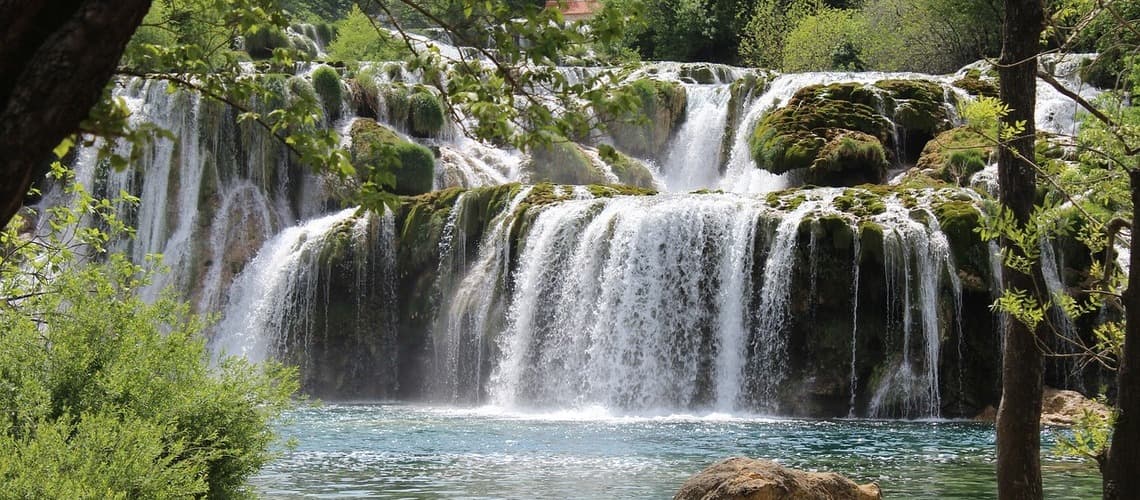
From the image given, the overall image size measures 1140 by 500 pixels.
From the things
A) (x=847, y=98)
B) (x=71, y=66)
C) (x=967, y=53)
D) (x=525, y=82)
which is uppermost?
(x=967, y=53)

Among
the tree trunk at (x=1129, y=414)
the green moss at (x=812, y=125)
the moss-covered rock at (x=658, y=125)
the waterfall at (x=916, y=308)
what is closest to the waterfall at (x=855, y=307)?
the waterfall at (x=916, y=308)

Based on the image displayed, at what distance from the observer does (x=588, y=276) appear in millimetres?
24750

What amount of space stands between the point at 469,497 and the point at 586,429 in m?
7.28

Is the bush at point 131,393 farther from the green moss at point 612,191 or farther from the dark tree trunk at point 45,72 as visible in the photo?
the green moss at point 612,191

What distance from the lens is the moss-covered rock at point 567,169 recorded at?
3186cm

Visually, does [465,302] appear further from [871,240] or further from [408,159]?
[871,240]

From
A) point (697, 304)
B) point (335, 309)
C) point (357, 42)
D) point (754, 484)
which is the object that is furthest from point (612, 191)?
point (357, 42)

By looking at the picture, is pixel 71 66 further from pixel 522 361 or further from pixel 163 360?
pixel 522 361

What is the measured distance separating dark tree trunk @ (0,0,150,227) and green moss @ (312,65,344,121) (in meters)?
30.9

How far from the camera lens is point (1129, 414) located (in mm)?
5812

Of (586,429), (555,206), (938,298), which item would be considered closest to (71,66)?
(586,429)

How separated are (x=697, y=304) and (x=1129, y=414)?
18.2 meters

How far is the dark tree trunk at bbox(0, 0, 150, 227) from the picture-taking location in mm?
2770

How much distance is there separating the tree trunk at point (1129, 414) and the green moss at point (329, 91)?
29075mm
